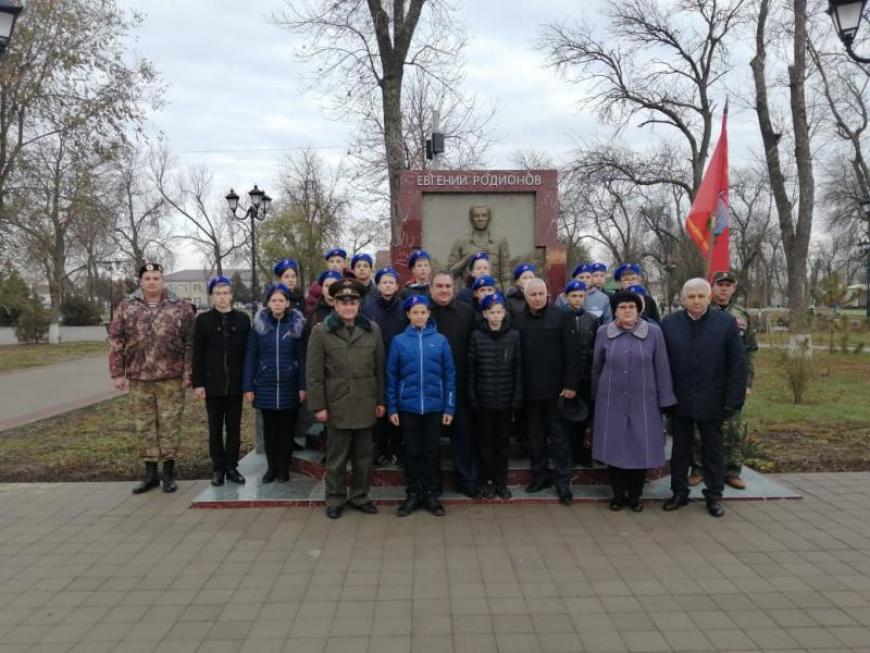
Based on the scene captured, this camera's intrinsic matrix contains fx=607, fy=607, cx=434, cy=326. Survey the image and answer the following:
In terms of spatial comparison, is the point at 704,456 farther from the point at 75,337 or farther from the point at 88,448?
the point at 75,337

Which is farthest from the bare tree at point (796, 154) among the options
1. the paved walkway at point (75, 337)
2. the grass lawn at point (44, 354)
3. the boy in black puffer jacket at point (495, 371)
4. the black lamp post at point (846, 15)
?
the paved walkway at point (75, 337)

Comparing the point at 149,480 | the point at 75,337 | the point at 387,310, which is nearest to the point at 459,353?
the point at 387,310

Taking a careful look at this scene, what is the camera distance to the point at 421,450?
15.8 ft

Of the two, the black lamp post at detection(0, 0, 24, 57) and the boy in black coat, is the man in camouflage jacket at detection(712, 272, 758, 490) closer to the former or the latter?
the boy in black coat

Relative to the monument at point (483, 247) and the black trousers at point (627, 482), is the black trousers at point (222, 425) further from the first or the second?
the black trousers at point (627, 482)

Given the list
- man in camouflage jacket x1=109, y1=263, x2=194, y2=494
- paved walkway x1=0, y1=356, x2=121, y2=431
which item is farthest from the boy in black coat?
paved walkway x1=0, y1=356, x2=121, y2=431

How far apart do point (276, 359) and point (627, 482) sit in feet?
10.2

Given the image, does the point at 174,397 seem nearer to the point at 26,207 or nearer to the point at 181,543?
the point at 181,543

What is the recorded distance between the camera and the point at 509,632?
3.13 meters

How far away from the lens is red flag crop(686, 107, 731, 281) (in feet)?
21.4

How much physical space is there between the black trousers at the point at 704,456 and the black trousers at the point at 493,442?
1375mm

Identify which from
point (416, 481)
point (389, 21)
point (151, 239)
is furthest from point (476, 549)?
point (151, 239)

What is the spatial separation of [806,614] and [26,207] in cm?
2158

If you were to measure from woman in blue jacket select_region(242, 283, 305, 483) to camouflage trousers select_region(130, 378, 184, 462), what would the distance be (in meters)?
0.70
